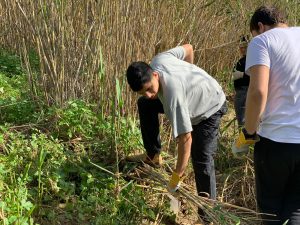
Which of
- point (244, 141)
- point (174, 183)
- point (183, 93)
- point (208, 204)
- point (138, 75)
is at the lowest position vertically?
point (208, 204)

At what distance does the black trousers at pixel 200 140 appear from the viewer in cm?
291

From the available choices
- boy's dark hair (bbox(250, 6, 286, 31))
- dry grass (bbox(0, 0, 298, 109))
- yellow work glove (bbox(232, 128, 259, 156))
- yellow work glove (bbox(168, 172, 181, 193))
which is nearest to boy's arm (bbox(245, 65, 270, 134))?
yellow work glove (bbox(232, 128, 259, 156))

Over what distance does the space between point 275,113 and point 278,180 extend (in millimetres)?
337

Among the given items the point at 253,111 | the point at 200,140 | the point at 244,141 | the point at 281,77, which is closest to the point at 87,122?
the point at 200,140

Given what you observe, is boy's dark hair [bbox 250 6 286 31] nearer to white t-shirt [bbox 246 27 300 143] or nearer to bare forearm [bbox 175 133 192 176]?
white t-shirt [bbox 246 27 300 143]

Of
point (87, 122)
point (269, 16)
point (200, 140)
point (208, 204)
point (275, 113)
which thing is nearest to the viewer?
point (275, 113)

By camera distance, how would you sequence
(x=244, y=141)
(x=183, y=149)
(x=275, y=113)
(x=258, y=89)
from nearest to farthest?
(x=258, y=89)
(x=275, y=113)
(x=244, y=141)
(x=183, y=149)

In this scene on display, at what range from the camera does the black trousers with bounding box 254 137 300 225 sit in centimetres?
212

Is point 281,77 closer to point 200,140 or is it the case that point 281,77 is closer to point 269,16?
point 269,16

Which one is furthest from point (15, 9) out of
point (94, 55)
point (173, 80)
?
point (173, 80)

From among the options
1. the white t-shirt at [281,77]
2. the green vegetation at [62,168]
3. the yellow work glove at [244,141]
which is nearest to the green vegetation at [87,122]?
the green vegetation at [62,168]

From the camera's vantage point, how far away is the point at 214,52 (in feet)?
15.9

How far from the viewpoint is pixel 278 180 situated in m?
2.19

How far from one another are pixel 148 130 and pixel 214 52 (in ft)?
6.68
